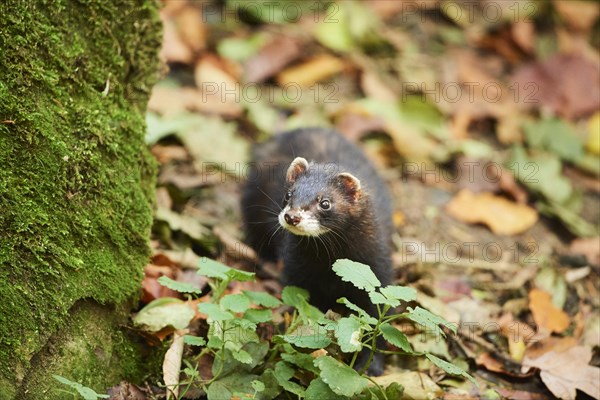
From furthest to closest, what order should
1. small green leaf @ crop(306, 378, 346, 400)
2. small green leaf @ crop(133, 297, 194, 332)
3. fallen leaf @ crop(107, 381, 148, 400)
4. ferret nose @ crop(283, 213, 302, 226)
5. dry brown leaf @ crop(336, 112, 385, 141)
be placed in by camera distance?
dry brown leaf @ crop(336, 112, 385, 141)
ferret nose @ crop(283, 213, 302, 226)
small green leaf @ crop(133, 297, 194, 332)
fallen leaf @ crop(107, 381, 148, 400)
small green leaf @ crop(306, 378, 346, 400)

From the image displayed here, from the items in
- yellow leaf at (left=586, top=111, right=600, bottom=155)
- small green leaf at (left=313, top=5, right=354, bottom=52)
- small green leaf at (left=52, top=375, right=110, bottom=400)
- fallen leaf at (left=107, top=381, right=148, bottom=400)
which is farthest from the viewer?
small green leaf at (left=313, top=5, right=354, bottom=52)

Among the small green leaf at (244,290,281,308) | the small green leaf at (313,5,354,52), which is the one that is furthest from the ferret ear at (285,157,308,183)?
the small green leaf at (313,5,354,52)

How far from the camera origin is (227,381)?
3.61 metres

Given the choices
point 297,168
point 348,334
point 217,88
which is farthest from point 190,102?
point 348,334

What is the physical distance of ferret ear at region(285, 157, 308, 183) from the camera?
4484 millimetres

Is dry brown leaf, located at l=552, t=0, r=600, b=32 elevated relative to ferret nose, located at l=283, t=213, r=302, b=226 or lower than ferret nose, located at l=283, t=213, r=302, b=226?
elevated

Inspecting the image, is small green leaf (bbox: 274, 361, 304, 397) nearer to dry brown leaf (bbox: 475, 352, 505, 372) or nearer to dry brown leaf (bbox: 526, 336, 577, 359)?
dry brown leaf (bbox: 475, 352, 505, 372)

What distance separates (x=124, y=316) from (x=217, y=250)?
55.8 inches

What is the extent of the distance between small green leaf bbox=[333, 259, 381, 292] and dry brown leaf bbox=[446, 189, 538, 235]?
308cm

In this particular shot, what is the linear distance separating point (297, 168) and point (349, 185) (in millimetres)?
359

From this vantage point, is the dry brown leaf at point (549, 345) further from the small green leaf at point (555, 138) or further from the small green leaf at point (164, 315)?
the small green leaf at point (555, 138)

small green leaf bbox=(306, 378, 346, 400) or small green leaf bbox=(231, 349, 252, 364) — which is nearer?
small green leaf bbox=(306, 378, 346, 400)

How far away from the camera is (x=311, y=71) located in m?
7.79

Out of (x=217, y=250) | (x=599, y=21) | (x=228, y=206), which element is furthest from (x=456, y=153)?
(x=599, y=21)
